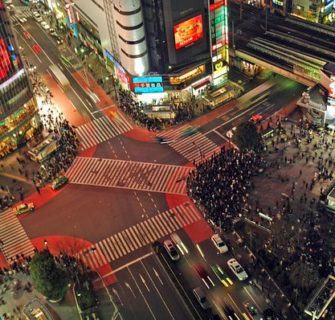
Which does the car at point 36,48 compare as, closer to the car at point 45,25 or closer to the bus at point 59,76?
the bus at point 59,76

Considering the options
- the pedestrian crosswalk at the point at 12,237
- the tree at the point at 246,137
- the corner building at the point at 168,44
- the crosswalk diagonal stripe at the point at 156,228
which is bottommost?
the pedestrian crosswalk at the point at 12,237

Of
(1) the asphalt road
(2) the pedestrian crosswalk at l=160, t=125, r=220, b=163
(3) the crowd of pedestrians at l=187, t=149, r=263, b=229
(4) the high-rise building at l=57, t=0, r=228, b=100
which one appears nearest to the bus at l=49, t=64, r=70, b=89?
(1) the asphalt road

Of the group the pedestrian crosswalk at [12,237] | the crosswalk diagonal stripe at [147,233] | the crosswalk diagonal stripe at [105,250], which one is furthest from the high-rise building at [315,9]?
the pedestrian crosswalk at [12,237]

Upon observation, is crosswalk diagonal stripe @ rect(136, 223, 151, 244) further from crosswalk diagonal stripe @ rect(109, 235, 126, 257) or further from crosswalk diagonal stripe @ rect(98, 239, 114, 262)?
crosswalk diagonal stripe @ rect(98, 239, 114, 262)

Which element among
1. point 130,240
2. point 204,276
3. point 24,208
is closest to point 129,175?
point 130,240

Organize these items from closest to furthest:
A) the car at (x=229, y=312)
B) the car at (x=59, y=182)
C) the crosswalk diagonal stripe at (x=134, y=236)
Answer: the car at (x=229, y=312), the crosswalk diagonal stripe at (x=134, y=236), the car at (x=59, y=182)

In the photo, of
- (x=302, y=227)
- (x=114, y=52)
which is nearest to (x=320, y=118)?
(x=302, y=227)

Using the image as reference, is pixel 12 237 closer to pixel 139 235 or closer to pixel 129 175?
pixel 139 235
